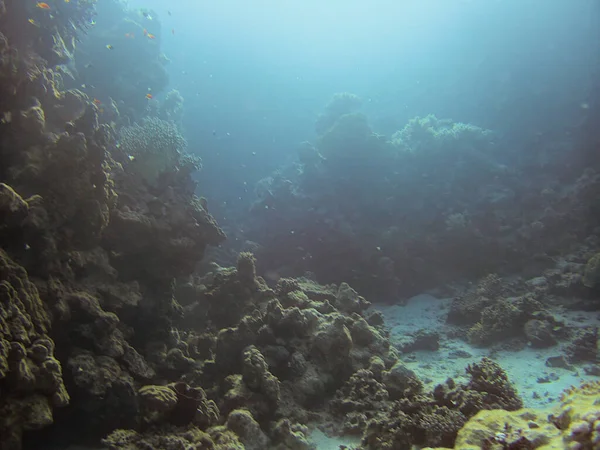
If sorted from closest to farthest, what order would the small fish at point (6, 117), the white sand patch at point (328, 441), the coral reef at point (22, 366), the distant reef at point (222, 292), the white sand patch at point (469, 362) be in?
the coral reef at point (22, 366), the distant reef at point (222, 292), the white sand patch at point (328, 441), the small fish at point (6, 117), the white sand patch at point (469, 362)

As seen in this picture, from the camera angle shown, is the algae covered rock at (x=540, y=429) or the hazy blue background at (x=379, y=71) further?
the hazy blue background at (x=379, y=71)

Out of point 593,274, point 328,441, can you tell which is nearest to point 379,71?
point 593,274

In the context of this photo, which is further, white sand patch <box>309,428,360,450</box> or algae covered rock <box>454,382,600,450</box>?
white sand patch <box>309,428,360,450</box>

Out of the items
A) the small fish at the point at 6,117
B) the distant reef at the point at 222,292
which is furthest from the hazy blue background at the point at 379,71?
the small fish at the point at 6,117

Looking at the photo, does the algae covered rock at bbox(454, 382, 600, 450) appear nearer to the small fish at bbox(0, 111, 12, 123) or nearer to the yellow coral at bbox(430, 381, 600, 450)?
the yellow coral at bbox(430, 381, 600, 450)

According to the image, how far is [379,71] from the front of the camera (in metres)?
33.3

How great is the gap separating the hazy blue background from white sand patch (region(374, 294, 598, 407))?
39.6ft

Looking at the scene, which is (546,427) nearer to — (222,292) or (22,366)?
(22,366)

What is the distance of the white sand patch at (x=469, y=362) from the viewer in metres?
6.72

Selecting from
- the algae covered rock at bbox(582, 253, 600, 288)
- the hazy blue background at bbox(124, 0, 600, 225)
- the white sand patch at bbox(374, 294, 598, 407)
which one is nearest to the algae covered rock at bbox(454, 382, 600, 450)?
the white sand patch at bbox(374, 294, 598, 407)

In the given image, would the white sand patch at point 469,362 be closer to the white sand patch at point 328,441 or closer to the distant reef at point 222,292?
the distant reef at point 222,292

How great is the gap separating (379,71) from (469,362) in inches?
1190

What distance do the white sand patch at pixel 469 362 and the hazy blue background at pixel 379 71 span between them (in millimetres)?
12084

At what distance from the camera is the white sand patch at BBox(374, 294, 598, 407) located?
672cm
